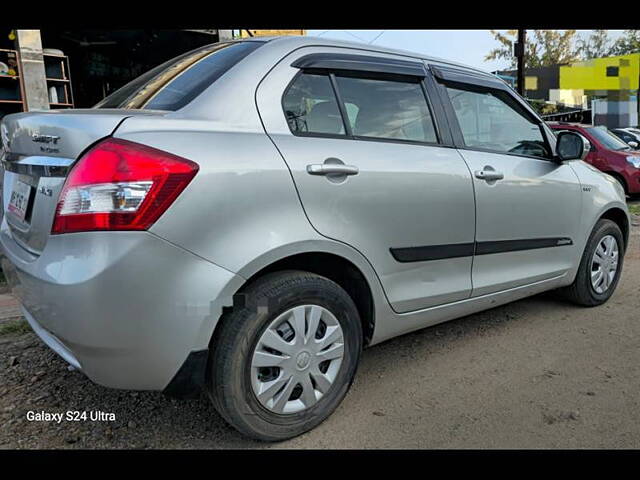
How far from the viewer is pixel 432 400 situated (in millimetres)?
2447

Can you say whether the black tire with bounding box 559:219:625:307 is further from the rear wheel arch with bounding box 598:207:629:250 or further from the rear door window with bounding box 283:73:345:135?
Result: the rear door window with bounding box 283:73:345:135

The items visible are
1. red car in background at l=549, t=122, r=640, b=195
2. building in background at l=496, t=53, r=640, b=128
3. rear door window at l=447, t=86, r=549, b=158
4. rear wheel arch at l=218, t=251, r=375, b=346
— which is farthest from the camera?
building in background at l=496, t=53, r=640, b=128

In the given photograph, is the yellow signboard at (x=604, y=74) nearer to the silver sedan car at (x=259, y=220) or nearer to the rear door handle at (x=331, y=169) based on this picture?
the silver sedan car at (x=259, y=220)

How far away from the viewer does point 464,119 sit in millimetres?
2836

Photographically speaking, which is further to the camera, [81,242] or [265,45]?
[265,45]

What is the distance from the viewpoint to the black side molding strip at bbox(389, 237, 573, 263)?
2.40 m

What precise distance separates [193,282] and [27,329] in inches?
86.1

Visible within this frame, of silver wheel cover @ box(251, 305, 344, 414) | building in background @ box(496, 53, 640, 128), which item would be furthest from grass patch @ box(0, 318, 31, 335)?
building in background @ box(496, 53, 640, 128)

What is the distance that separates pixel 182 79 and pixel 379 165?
0.98 metres

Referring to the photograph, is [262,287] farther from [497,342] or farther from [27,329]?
[27,329]

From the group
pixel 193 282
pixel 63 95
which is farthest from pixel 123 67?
pixel 193 282

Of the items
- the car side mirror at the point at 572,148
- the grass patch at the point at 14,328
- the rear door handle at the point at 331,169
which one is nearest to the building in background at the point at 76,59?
the grass patch at the point at 14,328

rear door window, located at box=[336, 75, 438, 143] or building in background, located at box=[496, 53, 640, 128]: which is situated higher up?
building in background, located at box=[496, 53, 640, 128]

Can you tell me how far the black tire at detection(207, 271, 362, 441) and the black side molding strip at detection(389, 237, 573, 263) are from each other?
A: 426 millimetres
